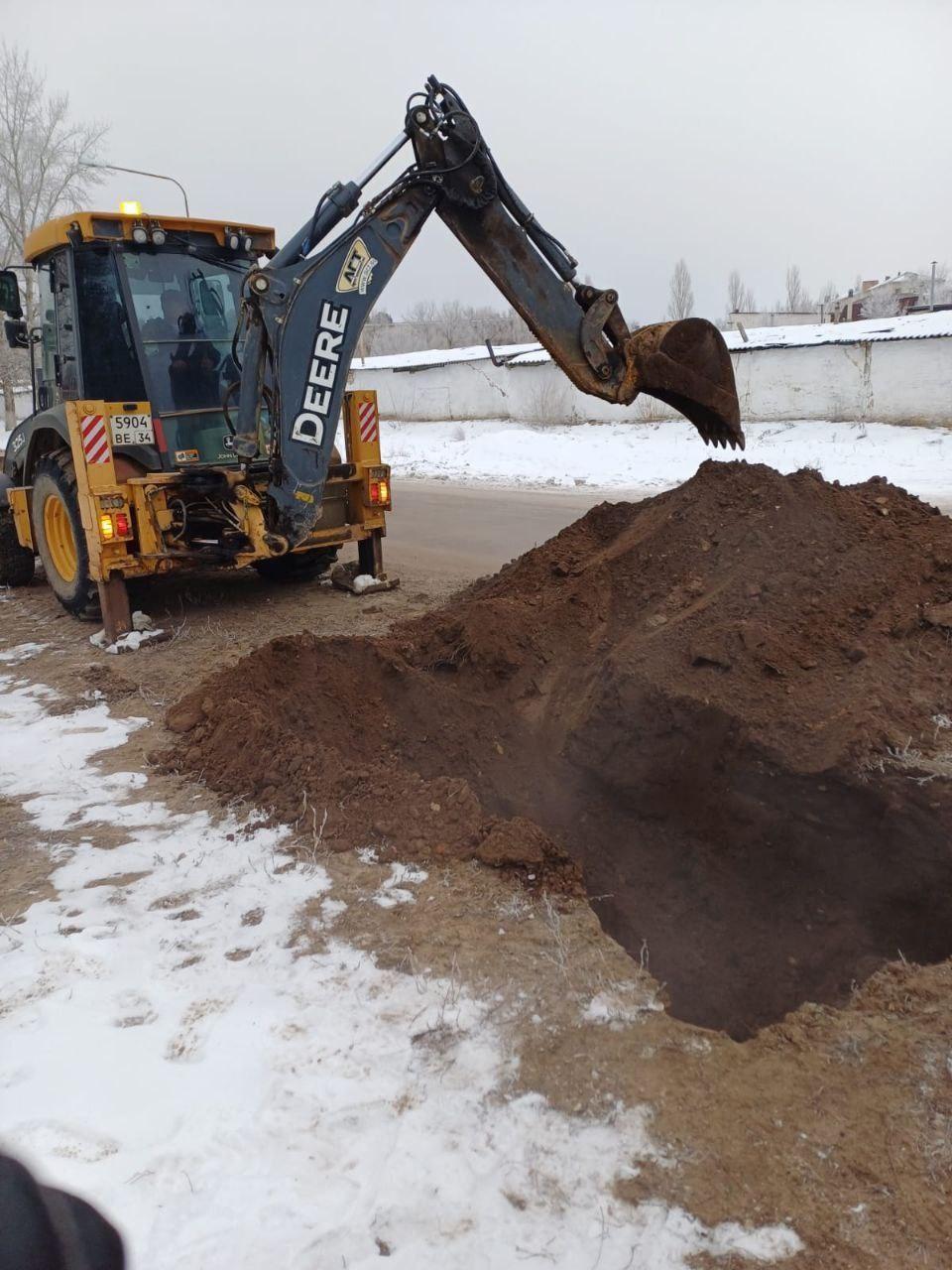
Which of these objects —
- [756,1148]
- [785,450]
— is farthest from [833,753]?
[785,450]

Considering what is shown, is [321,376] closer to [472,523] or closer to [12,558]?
[12,558]

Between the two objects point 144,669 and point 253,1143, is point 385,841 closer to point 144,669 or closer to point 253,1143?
point 253,1143

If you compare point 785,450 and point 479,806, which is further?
point 785,450

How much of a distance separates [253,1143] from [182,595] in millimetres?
6363

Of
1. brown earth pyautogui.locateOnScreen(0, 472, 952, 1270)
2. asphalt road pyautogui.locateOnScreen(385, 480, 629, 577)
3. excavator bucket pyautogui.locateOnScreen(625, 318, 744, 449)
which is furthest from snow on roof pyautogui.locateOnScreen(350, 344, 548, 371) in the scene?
brown earth pyautogui.locateOnScreen(0, 472, 952, 1270)

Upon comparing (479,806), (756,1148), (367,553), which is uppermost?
(367,553)

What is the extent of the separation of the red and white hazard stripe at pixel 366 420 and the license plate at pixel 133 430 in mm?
1694

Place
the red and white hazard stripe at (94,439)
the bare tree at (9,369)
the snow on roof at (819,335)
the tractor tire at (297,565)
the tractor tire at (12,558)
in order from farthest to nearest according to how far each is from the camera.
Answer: the bare tree at (9,369)
the snow on roof at (819,335)
the tractor tire at (12,558)
the tractor tire at (297,565)
the red and white hazard stripe at (94,439)

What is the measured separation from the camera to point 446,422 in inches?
1094

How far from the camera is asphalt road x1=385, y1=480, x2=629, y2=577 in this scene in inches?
380

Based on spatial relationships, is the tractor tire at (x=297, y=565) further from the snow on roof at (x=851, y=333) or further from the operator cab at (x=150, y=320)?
the snow on roof at (x=851, y=333)

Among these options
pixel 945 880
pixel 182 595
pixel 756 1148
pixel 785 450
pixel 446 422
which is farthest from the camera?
pixel 446 422

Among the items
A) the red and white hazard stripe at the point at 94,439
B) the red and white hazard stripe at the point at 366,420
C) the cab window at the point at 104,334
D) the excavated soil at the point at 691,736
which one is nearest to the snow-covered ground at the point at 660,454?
the red and white hazard stripe at the point at 366,420

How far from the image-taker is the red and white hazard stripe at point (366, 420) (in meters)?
7.80
